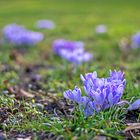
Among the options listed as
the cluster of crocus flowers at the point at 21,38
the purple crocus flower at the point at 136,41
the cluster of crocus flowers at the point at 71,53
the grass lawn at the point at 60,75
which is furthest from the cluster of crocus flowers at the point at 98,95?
the cluster of crocus flowers at the point at 21,38

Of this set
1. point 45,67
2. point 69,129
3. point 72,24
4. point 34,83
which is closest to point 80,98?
point 69,129

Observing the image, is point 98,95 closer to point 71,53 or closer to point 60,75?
point 60,75

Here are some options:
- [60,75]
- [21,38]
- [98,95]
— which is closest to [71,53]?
[60,75]

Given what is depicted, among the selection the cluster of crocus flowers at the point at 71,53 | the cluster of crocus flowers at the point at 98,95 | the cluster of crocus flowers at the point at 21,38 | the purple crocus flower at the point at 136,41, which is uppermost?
the cluster of crocus flowers at the point at 21,38

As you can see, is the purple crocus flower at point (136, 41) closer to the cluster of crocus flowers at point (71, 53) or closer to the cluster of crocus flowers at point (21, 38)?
the cluster of crocus flowers at point (71, 53)

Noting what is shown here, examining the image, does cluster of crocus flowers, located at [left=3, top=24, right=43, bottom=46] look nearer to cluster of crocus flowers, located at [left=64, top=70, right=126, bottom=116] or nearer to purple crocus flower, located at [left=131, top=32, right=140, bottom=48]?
purple crocus flower, located at [left=131, top=32, right=140, bottom=48]

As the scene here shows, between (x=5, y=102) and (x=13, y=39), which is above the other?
(x=13, y=39)

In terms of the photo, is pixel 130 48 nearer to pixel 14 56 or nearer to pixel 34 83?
pixel 14 56

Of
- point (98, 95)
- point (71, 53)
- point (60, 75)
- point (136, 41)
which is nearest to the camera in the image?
point (98, 95)

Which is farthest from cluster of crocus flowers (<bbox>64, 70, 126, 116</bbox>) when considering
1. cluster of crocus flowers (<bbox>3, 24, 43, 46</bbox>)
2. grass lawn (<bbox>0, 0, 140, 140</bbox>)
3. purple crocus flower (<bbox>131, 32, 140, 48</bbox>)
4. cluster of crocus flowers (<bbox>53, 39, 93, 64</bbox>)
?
cluster of crocus flowers (<bbox>3, 24, 43, 46</bbox>)
